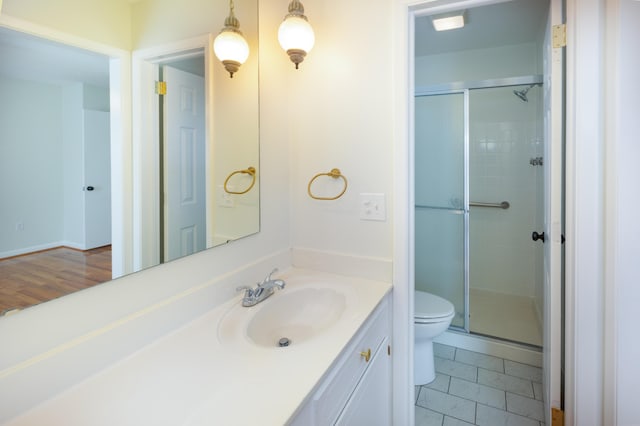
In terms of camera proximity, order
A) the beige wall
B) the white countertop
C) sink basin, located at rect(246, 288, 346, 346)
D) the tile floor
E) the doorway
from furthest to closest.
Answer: the doorway → the tile floor → the beige wall → sink basin, located at rect(246, 288, 346, 346) → the white countertop

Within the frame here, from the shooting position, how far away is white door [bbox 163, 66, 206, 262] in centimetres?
105

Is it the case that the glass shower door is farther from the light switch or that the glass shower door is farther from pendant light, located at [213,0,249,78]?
the light switch

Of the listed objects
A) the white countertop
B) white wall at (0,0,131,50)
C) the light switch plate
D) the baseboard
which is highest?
white wall at (0,0,131,50)

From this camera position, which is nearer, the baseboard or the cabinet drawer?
the cabinet drawer

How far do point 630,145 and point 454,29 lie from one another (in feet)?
5.85

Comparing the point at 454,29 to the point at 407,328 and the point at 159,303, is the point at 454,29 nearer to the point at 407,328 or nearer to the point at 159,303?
the point at 407,328

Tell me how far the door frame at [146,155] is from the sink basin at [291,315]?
1.08 ft

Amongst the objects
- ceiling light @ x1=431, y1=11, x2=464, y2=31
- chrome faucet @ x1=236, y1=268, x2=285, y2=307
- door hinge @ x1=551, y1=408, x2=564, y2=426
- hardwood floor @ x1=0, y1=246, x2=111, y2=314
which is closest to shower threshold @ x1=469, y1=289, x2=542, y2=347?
door hinge @ x1=551, y1=408, x2=564, y2=426

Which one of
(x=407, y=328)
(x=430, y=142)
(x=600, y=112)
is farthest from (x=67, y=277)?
(x=430, y=142)

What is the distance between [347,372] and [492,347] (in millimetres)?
1841

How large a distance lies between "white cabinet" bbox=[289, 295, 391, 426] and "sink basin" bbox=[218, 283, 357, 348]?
5.0 inches

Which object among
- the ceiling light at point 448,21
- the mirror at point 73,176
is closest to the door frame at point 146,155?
the mirror at point 73,176

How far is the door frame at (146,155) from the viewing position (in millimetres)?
916

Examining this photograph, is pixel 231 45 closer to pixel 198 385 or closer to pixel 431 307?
pixel 198 385
